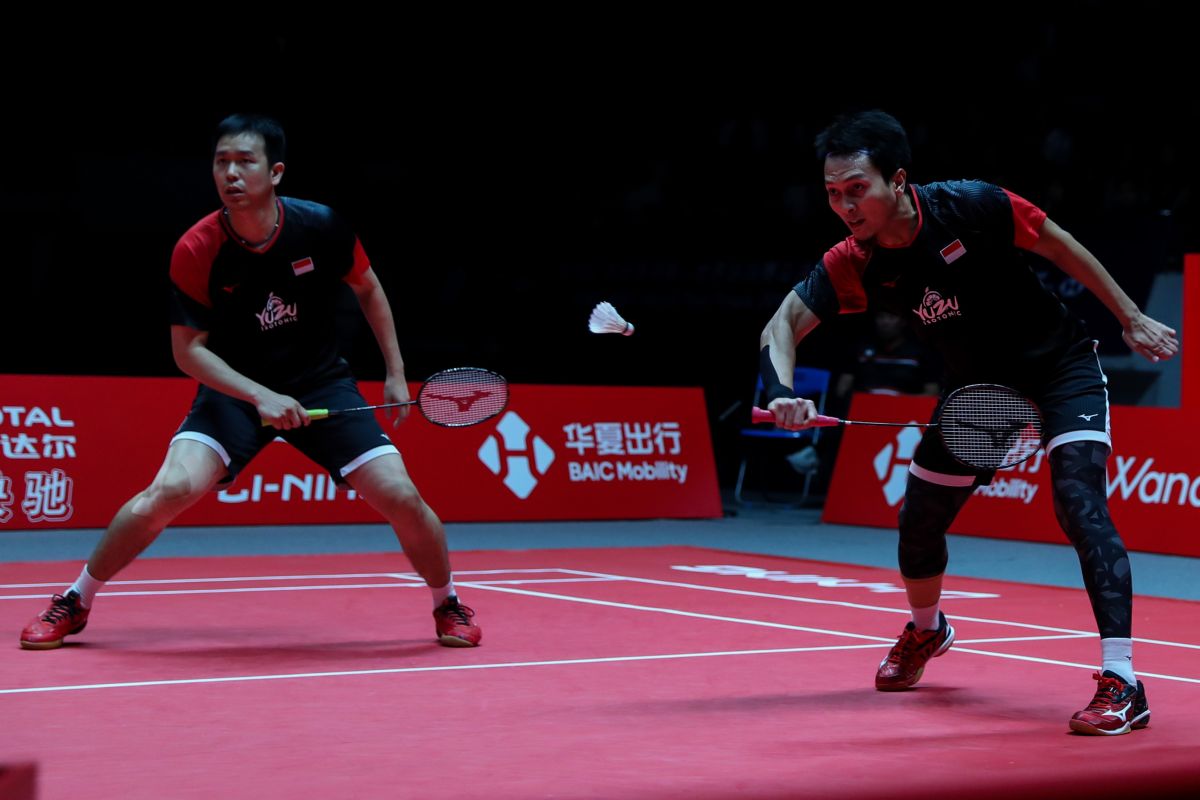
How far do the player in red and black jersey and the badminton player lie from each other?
1615 mm

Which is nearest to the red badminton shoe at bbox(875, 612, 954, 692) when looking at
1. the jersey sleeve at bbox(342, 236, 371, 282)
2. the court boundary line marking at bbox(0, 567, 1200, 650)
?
the court boundary line marking at bbox(0, 567, 1200, 650)

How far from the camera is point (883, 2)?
17.2 m

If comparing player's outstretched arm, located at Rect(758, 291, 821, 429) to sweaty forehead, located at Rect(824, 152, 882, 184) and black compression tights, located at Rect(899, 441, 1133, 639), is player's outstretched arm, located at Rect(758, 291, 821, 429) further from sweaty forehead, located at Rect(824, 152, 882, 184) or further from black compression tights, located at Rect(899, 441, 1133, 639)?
black compression tights, located at Rect(899, 441, 1133, 639)

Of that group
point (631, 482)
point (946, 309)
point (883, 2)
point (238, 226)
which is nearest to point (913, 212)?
point (946, 309)

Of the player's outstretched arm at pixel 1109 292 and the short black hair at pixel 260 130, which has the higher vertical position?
the short black hair at pixel 260 130

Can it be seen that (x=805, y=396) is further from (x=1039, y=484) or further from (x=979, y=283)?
(x=979, y=283)

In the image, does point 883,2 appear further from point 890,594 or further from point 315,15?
point 890,594

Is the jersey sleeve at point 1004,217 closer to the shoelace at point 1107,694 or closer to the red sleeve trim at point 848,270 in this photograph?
the red sleeve trim at point 848,270

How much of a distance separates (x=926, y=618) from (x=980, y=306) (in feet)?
3.30

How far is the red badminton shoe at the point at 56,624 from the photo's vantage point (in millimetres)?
5457

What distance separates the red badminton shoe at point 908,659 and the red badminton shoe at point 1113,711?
2.45ft

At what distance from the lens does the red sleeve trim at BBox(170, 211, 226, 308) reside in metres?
5.43

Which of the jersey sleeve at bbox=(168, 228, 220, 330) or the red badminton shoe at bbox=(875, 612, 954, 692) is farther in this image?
the jersey sleeve at bbox=(168, 228, 220, 330)

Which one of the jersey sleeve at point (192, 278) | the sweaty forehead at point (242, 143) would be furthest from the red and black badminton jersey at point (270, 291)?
the sweaty forehead at point (242, 143)
